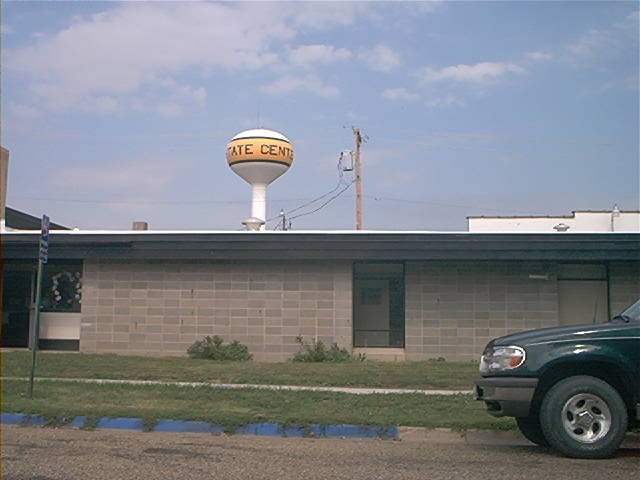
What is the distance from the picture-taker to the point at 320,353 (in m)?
18.2

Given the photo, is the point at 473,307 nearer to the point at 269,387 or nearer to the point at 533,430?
the point at 269,387

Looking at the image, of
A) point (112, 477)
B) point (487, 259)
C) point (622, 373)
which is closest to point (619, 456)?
point (622, 373)

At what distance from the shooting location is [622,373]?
843 cm

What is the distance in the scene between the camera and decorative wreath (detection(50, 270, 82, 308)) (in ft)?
66.5

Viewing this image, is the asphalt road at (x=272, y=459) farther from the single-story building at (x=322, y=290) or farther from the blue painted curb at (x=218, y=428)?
the single-story building at (x=322, y=290)

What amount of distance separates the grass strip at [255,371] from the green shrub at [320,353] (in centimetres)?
69

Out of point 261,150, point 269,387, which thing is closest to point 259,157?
point 261,150

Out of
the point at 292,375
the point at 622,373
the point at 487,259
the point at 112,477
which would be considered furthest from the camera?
the point at 487,259

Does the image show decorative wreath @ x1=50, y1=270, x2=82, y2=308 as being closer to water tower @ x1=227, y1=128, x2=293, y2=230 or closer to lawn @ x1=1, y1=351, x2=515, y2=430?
lawn @ x1=1, y1=351, x2=515, y2=430

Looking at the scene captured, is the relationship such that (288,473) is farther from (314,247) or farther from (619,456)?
(314,247)

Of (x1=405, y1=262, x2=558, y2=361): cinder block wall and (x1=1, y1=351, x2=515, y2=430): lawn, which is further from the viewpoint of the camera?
(x1=405, y1=262, x2=558, y2=361): cinder block wall

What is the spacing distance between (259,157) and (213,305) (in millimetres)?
10841

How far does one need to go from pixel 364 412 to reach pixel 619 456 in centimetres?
358

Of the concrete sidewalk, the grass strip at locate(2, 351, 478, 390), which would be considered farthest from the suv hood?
the grass strip at locate(2, 351, 478, 390)
